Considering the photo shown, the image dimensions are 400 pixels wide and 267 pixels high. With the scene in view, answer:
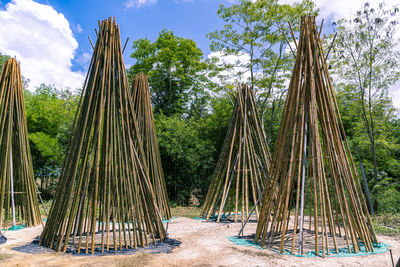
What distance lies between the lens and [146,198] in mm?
4164

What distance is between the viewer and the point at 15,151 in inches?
222

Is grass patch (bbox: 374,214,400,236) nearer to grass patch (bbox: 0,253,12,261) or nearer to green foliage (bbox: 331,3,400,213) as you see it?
green foliage (bbox: 331,3,400,213)

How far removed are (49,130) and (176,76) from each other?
652 cm

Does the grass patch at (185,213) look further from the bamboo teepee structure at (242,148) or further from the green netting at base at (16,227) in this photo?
the green netting at base at (16,227)

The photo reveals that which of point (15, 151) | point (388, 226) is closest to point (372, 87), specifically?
point (388, 226)

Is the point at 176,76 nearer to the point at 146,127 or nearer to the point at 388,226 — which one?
the point at 146,127

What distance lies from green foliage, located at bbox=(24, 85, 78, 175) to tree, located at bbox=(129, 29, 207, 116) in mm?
4680

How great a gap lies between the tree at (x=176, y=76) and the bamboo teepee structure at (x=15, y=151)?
365 inches

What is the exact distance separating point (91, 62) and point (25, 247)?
8.03ft

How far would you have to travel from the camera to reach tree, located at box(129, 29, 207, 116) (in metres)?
14.9

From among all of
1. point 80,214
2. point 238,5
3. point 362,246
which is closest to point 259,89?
point 238,5

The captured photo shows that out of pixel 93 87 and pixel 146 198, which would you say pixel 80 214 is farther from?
pixel 93 87

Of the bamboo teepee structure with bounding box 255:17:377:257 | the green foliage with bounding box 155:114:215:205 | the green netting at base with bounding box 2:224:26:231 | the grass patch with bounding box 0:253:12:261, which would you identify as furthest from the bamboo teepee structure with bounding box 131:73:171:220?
the green foliage with bounding box 155:114:215:205

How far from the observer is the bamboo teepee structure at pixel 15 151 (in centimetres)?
538
